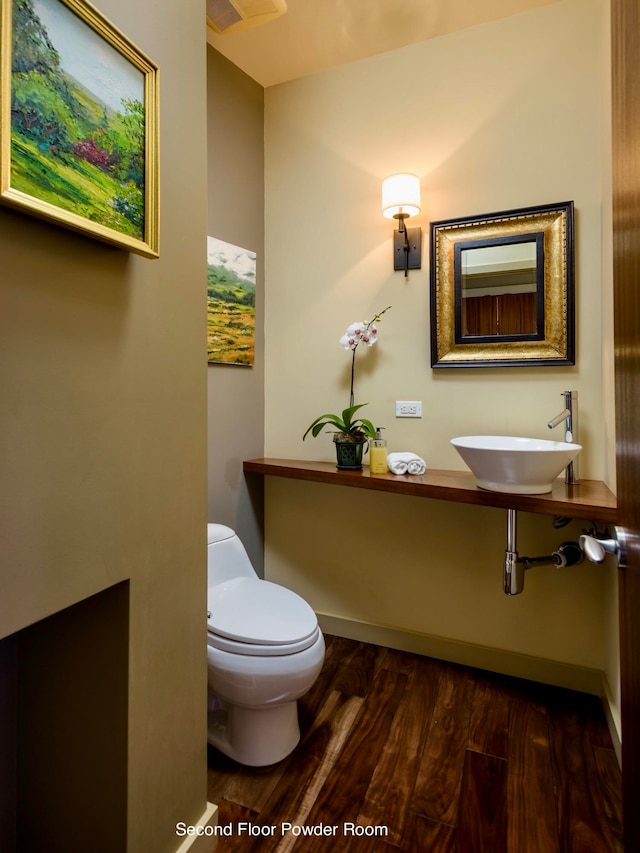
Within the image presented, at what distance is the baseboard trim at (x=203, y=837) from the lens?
3.55ft

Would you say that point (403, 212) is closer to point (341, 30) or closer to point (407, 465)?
point (341, 30)

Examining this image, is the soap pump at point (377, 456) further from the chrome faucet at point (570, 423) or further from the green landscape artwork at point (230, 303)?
the green landscape artwork at point (230, 303)

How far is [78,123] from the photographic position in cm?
75

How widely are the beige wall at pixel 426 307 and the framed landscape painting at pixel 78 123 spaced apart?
1.43 metres

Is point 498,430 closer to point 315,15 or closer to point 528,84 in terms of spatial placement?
point 528,84

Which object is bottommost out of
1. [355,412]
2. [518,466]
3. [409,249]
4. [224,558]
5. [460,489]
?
[224,558]

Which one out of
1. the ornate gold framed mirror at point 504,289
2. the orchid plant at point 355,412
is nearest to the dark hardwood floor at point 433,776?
the orchid plant at point 355,412

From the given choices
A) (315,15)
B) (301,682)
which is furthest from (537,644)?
(315,15)

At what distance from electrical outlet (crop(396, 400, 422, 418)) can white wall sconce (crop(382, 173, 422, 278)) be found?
24.0 inches

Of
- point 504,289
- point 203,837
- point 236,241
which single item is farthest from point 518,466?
point 236,241

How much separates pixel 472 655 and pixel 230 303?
2.01m

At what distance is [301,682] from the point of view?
4.57 ft

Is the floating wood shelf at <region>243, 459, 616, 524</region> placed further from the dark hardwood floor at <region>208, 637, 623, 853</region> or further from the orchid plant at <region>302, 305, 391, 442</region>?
the dark hardwood floor at <region>208, 637, 623, 853</region>

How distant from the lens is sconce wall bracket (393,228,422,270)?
6.71ft
